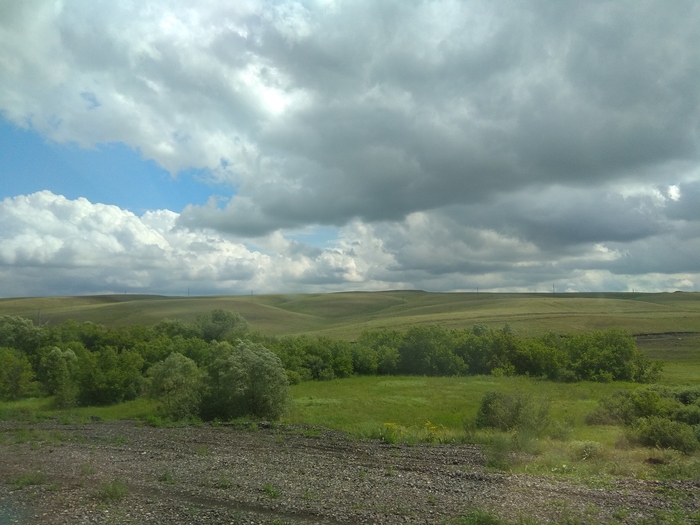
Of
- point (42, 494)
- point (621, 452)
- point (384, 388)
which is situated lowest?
point (384, 388)

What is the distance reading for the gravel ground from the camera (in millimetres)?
11375

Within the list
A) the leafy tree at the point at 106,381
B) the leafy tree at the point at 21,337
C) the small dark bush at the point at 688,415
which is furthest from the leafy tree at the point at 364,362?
the small dark bush at the point at 688,415

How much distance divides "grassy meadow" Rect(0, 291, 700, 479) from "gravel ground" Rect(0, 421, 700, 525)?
2.93 metres

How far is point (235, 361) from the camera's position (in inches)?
1319

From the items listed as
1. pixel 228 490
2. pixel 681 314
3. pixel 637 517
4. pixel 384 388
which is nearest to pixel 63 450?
pixel 228 490

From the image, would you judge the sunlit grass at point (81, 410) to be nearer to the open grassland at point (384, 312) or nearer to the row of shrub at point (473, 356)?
the row of shrub at point (473, 356)

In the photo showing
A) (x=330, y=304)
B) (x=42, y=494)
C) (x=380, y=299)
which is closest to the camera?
(x=42, y=494)

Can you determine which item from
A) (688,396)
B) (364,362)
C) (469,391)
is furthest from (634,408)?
(364,362)

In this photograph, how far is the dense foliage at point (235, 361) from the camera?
33562 millimetres

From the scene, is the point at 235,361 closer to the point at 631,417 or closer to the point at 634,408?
the point at 631,417

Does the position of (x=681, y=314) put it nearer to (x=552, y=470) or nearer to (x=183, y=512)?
(x=552, y=470)

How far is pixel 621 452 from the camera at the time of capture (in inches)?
745

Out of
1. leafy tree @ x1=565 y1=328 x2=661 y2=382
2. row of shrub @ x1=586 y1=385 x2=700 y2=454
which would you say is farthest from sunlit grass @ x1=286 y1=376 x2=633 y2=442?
leafy tree @ x1=565 y1=328 x2=661 y2=382

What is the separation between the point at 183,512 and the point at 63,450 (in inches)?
438
